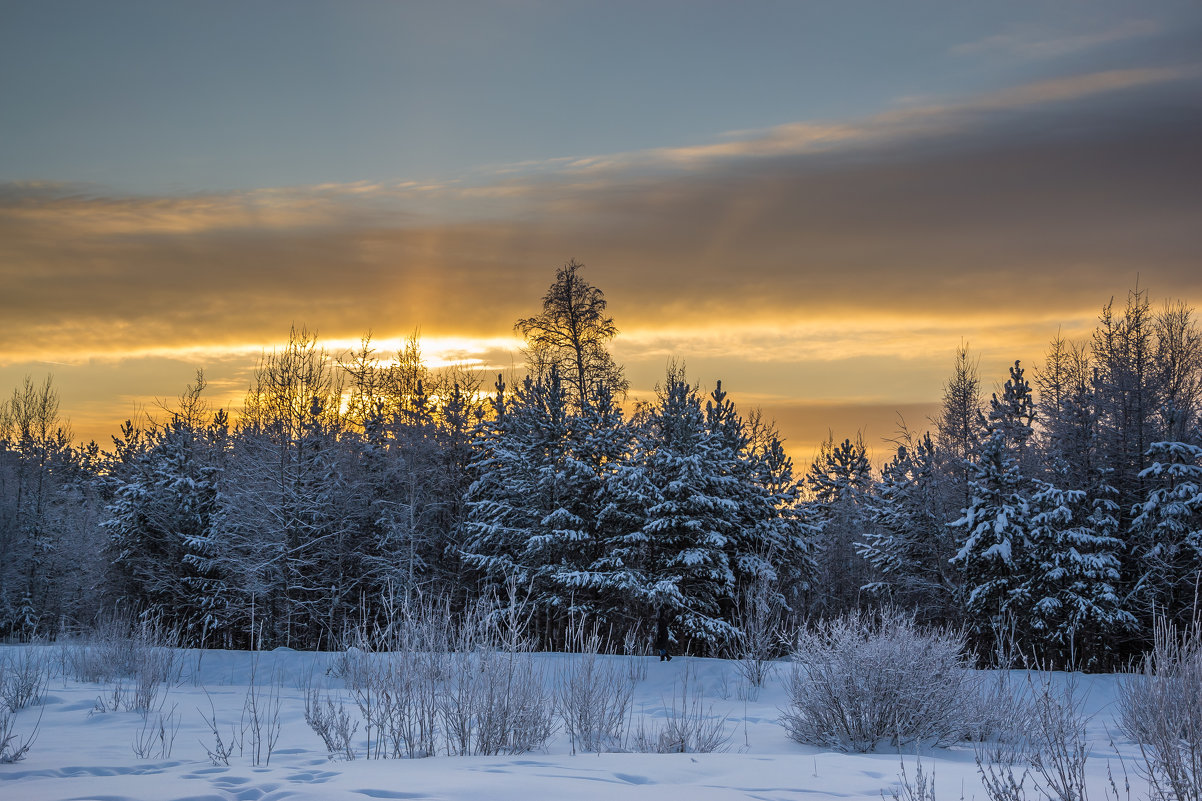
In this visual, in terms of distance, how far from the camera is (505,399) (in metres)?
36.1

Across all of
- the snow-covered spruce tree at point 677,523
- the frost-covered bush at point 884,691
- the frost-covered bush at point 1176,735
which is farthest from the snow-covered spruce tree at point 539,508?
the frost-covered bush at point 1176,735

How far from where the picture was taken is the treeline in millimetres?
26047

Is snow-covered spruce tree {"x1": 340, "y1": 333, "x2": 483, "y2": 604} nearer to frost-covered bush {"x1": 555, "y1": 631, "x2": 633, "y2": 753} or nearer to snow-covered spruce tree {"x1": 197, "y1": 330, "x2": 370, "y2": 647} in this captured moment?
snow-covered spruce tree {"x1": 197, "y1": 330, "x2": 370, "y2": 647}

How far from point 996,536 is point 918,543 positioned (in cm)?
571

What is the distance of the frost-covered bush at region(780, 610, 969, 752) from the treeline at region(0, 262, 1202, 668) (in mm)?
7993

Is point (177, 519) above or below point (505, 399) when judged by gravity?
below

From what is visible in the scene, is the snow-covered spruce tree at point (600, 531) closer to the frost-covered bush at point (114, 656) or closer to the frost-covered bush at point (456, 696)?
the frost-covered bush at point (114, 656)

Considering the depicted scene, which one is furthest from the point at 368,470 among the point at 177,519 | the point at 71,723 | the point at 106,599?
the point at 71,723

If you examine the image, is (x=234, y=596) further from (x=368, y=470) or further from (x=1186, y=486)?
(x=1186, y=486)

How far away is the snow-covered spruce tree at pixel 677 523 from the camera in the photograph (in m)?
25.8

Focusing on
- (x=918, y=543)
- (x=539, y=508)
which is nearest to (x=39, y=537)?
(x=539, y=508)

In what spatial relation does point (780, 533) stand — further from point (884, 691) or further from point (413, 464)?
point (884, 691)

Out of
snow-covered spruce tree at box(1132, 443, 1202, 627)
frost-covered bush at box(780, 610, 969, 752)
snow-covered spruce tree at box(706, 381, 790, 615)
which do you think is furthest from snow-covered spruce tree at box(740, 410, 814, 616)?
frost-covered bush at box(780, 610, 969, 752)

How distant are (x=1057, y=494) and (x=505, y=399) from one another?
20234mm
